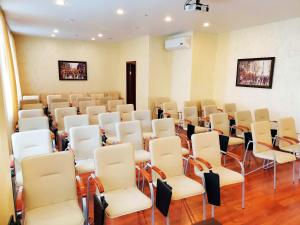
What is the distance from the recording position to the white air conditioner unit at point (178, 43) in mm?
6527

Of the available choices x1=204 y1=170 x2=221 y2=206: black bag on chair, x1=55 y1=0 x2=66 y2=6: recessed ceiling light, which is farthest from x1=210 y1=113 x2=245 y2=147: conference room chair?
x1=55 y1=0 x2=66 y2=6: recessed ceiling light

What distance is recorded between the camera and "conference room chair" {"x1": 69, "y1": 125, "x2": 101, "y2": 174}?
2.99m

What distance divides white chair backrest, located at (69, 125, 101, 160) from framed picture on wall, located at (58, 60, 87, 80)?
653 cm

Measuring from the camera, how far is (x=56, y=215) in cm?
194

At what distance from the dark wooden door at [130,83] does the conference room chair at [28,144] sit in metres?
6.34

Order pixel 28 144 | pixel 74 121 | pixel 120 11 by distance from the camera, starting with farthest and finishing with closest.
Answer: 1. pixel 120 11
2. pixel 74 121
3. pixel 28 144

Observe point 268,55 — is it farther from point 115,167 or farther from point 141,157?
point 115,167

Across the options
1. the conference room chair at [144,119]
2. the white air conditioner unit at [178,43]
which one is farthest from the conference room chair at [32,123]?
the white air conditioner unit at [178,43]

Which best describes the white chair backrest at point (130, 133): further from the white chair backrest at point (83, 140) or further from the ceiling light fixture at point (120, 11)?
the ceiling light fixture at point (120, 11)

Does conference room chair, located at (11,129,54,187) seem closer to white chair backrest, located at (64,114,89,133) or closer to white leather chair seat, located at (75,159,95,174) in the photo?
white leather chair seat, located at (75,159,95,174)

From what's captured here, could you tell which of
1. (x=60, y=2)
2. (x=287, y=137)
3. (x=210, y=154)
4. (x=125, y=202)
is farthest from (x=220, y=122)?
(x=60, y=2)

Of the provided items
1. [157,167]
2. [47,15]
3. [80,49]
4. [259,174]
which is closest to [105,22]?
[47,15]

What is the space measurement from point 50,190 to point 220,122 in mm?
3366


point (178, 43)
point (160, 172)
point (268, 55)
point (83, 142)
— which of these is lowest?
point (160, 172)
